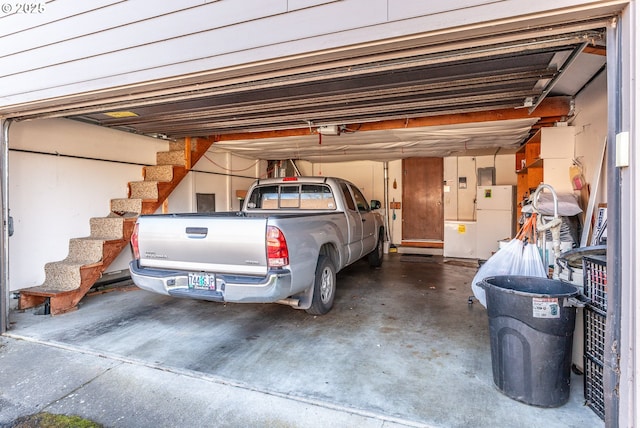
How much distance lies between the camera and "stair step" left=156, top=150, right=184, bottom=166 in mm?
6121

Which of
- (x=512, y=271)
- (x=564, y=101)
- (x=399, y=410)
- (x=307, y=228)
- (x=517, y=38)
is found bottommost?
(x=399, y=410)

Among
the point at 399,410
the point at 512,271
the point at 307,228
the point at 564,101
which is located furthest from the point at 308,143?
the point at 399,410

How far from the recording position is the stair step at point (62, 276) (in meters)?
4.23

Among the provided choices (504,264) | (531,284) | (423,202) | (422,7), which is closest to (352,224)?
(504,264)

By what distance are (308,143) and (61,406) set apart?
5193mm

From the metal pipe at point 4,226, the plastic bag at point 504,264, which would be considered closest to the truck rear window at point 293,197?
the plastic bag at point 504,264

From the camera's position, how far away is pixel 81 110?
3.62m

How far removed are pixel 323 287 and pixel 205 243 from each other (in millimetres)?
1496

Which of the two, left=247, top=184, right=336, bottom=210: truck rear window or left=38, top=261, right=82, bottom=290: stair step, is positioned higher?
left=247, top=184, right=336, bottom=210: truck rear window

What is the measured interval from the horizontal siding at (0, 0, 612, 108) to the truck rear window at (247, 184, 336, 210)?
8.47ft

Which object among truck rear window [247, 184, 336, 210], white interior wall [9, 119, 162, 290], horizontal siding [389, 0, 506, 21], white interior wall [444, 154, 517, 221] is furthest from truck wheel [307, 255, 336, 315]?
white interior wall [444, 154, 517, 221]

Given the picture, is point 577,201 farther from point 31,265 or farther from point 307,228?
point 31,265

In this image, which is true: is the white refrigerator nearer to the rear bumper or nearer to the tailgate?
the rear bumper

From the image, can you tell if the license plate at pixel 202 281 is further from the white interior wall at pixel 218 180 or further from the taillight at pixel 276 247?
the white interior wall at pixel 218 180
